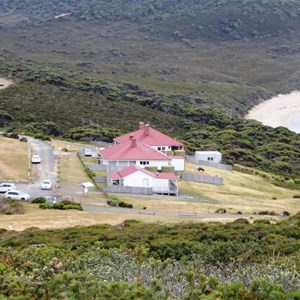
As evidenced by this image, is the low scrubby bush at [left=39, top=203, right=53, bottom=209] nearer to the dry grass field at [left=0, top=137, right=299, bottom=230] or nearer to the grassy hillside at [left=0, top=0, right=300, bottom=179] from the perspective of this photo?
the dry grass field at [left=0, top=137, right=299, bottom=230]

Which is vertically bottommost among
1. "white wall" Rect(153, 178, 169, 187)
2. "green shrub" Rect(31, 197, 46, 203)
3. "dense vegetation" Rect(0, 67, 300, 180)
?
"green shrub" Rect(31, 197, 46, 203)

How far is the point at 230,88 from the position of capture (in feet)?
404

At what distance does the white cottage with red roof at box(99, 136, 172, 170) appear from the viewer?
46.2 meters

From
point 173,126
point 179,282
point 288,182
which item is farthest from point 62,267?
point 173,126

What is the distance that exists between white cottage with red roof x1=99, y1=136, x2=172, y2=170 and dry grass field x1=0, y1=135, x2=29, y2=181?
630 centimetres

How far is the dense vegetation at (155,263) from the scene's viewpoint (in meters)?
Answer: 11.0

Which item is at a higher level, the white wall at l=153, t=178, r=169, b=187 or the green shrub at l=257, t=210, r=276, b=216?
the white wall at l=153, t=178, r=169, b=187

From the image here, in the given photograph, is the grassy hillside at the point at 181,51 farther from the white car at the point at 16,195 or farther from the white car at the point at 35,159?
the white car at the point at 16,195

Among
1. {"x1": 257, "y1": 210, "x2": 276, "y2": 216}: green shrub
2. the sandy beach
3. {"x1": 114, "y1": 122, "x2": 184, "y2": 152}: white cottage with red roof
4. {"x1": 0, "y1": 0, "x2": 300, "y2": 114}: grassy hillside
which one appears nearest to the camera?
{"x1": 257, "y1": 210, "x2": 276, "y2": 216}: green shrub

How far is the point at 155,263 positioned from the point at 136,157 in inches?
1296

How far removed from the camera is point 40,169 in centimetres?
4638

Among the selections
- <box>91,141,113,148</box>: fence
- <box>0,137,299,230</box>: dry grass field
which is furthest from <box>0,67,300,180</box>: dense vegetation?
<box>0,137,299,230</box>: dry grass field

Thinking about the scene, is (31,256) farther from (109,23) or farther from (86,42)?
(109,23)

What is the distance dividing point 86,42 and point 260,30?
5349 centimetres
